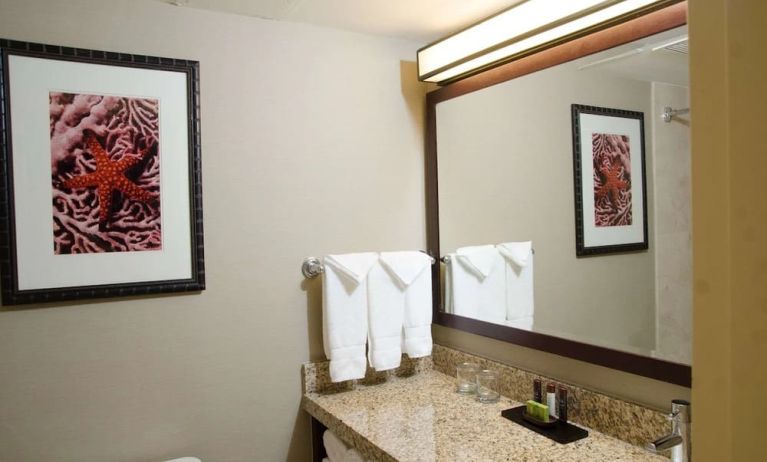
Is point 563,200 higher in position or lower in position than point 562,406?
higher

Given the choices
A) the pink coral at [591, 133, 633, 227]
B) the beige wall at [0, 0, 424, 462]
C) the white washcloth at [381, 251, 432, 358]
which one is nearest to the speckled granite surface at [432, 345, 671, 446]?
the white washcloth at [381, 251, 432, 358]

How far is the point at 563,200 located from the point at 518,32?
21.0 inches

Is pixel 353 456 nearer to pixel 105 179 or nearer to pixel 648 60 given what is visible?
pixel 105 179

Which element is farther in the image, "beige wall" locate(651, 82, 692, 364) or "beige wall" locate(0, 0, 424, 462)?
"beige wall" locate(0, 0, 424, 462)

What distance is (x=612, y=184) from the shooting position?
1.44 m

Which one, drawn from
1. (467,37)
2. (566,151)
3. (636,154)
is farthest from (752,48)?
(467,37)

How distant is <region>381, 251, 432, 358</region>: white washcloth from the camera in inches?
75.6

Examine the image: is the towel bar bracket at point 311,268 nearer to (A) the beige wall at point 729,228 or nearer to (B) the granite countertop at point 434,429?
(B) the granite countertop at point 434,429

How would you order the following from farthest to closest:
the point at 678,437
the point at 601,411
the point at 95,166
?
the point at 95,166 < the point at 601,411 < the point at 678,437

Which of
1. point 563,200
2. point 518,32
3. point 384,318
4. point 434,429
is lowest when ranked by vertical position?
point 434,429

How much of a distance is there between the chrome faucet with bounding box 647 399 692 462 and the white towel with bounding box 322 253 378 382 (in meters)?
0.96

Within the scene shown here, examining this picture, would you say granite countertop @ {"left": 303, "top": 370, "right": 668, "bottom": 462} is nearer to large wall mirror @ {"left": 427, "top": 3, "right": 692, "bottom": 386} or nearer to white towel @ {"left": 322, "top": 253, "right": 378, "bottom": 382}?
white towel @ {"left": 322, "top": 253, "right": 378, "bottom": 382}

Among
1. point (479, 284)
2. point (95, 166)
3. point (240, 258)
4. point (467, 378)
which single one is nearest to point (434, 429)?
point (467, 378)

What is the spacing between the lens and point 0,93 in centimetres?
143
